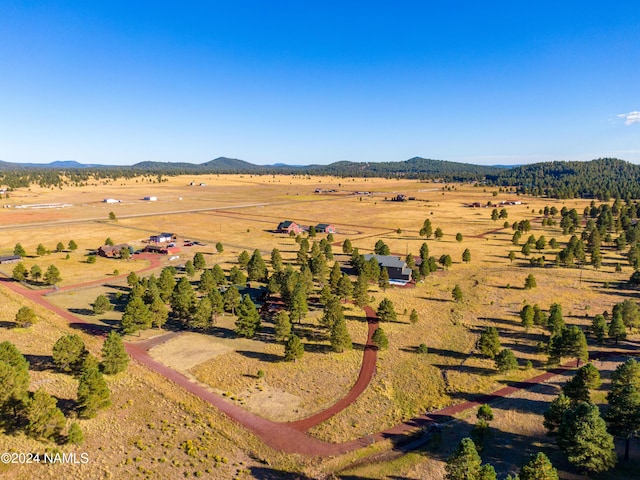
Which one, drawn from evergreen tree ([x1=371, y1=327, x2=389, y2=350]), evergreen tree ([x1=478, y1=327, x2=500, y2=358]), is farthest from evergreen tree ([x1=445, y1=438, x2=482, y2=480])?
evergreen tree ([x1=478, y1=327, x2=500, y2=358])

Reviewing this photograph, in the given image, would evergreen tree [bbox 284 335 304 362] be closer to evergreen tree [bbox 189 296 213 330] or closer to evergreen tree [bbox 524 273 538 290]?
evergreen tree [bbox 189 296 213 330]

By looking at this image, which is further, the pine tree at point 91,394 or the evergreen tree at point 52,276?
the evergreen tree at point 52,276

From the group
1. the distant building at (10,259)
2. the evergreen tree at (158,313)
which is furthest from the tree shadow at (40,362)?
the distant building at (10,259)

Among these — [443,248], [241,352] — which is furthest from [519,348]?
[443,248]

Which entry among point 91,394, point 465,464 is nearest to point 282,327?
point 91,394

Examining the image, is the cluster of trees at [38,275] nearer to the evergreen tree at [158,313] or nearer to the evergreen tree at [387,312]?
the evergreen tree at [158,313]

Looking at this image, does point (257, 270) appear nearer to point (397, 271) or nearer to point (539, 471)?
point (397, 271)


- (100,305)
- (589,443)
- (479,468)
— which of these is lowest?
(479,468)
